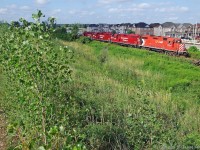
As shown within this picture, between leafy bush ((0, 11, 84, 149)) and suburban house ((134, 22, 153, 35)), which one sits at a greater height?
leafy bush ((0, 11, 84, 149))

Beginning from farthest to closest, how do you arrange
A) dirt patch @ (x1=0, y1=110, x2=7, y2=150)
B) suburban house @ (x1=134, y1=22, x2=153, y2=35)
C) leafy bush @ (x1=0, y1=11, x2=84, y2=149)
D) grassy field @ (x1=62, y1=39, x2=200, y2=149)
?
suburban house @ (x1=134, y1=22, x2=153, y2=35), dirt patch @ (x1=0, y1=110, x2=7, y2=150), grassy field @ (x1=62, y1=39, x2=200, y2=149), leafy bush @ (x1=0, y1=11, x2=84, y2=149)

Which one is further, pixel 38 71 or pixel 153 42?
pixel 153 42

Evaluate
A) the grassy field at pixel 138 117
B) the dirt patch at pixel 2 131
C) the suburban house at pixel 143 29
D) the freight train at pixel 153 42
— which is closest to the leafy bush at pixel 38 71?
the grassy field at pixel 138 117

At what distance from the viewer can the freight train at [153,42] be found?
38.8 meters

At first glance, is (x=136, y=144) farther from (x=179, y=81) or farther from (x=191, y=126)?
(x=179, y=81)

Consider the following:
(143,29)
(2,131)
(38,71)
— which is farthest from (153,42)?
(143,29)

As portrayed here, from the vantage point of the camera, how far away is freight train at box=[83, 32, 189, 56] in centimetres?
3875

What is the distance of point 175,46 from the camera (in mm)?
39000

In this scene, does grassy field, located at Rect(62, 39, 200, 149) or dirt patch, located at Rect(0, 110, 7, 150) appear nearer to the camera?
grassy field, located at Rect(62, 39, 200, 149)

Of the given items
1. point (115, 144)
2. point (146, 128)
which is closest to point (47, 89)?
point (146, 128)

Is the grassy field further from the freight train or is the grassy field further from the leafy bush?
the freight train

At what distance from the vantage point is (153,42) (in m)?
44.0

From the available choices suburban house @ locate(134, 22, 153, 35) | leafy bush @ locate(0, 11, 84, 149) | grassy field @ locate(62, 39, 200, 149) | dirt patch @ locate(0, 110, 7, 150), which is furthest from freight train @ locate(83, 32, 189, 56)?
suburban house @ locate(134, 22, 153, 35)

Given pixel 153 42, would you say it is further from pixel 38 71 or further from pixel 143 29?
pixel 143 29
